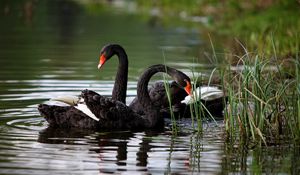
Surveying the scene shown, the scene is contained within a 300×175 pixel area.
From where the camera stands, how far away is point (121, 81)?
1085cm

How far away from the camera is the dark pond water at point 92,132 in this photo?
7633 mm

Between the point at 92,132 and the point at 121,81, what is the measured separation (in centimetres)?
139

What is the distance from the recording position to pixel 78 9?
36.4 m

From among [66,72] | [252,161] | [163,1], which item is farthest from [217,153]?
[163,1]

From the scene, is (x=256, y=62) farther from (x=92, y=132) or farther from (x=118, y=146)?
(x=92, y=132)

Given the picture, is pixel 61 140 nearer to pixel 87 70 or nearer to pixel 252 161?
pixel 252 161

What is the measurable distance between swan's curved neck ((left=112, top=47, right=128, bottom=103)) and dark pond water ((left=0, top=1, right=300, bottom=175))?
0.82 metres

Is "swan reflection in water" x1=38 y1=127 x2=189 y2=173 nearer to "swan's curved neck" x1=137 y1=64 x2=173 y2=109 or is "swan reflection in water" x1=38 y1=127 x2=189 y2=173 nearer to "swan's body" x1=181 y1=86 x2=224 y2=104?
"swan's curved neck" x1=137 y1=64 x2=173 y2=109

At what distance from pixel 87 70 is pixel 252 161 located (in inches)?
329

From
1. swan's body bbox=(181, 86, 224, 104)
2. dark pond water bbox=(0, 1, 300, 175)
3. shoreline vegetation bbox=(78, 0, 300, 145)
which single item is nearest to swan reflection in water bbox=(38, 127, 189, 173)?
dark pond water bbox=(0, 1, 300, 175)

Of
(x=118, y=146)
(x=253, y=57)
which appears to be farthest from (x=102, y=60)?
(x=118, y=146)

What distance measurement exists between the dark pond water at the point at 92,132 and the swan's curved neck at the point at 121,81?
0.82m

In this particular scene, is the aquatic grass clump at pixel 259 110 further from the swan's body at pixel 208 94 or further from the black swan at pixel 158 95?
the swan's body at pixel 208 94

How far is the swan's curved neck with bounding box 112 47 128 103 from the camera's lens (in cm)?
1078
